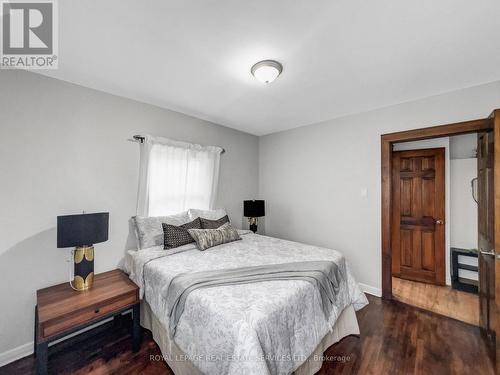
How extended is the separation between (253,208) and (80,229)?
92.9 inches

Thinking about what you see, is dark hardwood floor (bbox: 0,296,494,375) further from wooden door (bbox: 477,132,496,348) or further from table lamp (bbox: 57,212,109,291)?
table lamp (bbox: 57,212,109,291)

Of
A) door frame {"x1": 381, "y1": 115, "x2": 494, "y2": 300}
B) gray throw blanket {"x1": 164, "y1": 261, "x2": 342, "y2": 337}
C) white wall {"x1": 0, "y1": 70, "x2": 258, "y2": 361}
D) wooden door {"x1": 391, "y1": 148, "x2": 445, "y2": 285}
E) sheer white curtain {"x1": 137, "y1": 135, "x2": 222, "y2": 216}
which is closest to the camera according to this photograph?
gray throw blanket {"x1": 164, "y1": 261, "x2": 342, "y2": 337}

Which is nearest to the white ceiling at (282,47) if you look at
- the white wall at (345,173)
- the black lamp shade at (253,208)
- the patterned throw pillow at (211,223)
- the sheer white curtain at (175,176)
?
the white wall at (345,173)

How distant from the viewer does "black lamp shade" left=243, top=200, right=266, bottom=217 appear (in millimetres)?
3658

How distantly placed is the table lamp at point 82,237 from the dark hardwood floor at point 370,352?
595 millimetres

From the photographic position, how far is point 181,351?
5.24 ft

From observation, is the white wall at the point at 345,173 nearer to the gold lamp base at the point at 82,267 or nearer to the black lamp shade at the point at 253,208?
the black lamp shade at the point at 253,208

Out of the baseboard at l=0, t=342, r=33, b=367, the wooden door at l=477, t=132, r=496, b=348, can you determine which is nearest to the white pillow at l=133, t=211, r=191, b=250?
the baseboard at l=0, t=342, r=33, b=367

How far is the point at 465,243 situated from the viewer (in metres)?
3.22

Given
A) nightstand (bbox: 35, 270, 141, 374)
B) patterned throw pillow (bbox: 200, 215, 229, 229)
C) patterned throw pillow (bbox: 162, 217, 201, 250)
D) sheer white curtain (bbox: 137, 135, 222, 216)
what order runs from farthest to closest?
1. patterned throw pillow (bbox: 200, 215, 229, 229)
2. sheer white curtain (bbox: 137, 135, 222, 216)
3. patterned throw pillow (bbox: 162, 217, 201, 250)
4. nightstand (bbox: 35, 270, 141, 374)

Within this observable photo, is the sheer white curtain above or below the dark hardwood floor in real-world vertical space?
above

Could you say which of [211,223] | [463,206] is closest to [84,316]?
[211,223]

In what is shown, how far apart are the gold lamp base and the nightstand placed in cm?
6

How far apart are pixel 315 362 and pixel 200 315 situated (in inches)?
38.6
